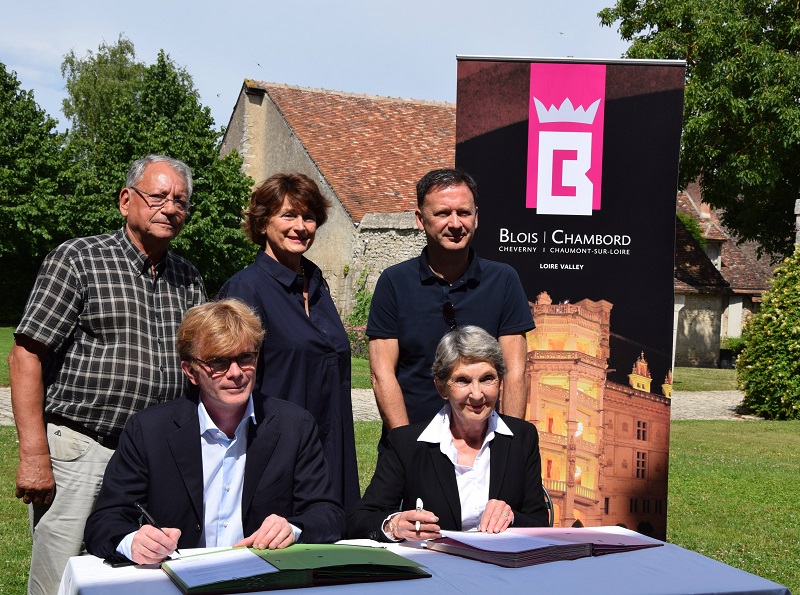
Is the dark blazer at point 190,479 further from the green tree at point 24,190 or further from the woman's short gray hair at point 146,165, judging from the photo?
the green tree at point 24,190

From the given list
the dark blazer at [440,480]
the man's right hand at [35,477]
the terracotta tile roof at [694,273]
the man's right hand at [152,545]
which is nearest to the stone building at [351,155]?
the terracotta tile roof at [694,273]

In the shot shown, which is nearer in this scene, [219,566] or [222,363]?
[219,566]

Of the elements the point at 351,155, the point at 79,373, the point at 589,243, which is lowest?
the point at 79,373

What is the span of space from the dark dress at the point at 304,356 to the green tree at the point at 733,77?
21125 mm

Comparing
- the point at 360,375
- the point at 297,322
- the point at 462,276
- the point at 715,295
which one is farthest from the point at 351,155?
the point at 297,322

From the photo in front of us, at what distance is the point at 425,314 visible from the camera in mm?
3994

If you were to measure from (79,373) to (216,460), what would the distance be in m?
0.75

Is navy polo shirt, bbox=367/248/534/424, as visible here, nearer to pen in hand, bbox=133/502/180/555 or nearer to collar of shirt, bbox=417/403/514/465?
collar of shirt, bbox=417/403/514/465

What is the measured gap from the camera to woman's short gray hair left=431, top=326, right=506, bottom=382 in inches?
134

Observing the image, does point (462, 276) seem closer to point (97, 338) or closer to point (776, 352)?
point (97, 338)

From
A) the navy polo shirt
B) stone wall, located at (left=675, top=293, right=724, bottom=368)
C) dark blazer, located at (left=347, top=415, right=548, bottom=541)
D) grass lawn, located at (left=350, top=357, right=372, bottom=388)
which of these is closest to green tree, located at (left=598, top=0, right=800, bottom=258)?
stone wall, located at (left=675, top=293, right=724, bottom=368)

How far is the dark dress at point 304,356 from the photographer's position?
3729 millimetres

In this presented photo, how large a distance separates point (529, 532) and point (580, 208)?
263 centimetres

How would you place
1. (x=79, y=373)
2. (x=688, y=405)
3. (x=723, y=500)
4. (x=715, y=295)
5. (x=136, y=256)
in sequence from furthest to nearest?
(x=715, y=295)
(x=688, y=405)
(x=723, y=500)
(x=136, y=256)
(x=79, y=373)
